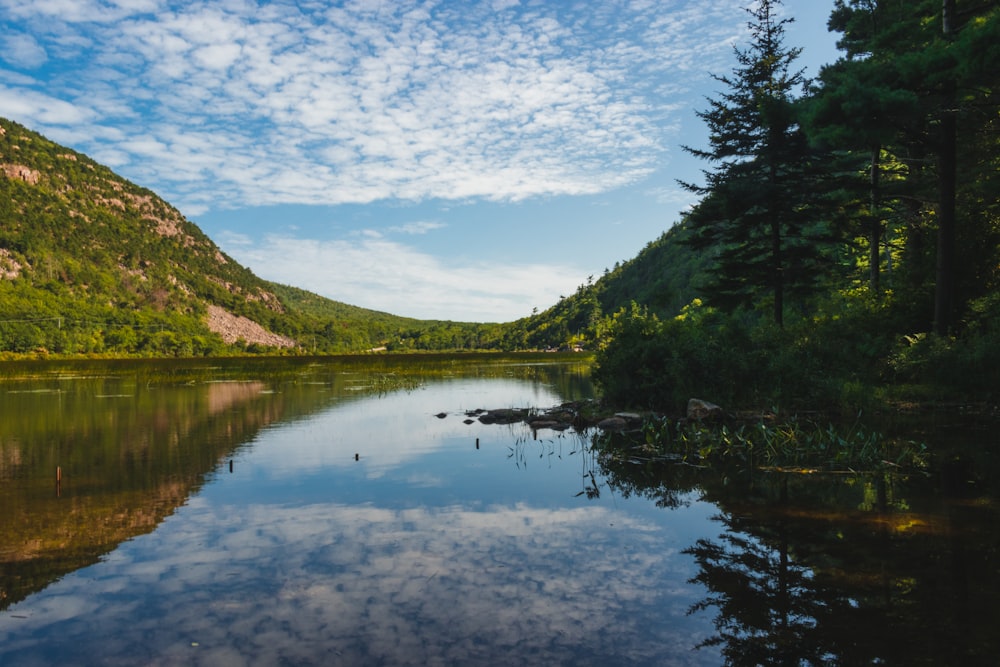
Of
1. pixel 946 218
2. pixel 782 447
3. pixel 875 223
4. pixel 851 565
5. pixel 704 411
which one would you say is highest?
pixel 875 223

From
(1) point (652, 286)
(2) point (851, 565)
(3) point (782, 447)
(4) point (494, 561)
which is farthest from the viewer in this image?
(1) point (652, 286)

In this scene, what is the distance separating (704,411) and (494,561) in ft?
45.2

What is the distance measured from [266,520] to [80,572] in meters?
3.24

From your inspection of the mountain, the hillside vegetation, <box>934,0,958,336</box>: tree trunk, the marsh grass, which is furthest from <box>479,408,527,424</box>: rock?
the mountain

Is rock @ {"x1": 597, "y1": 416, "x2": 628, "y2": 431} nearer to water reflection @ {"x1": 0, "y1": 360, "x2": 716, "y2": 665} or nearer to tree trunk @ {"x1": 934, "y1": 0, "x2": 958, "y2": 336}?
water reflection @ {"x1": 0, "y1": 360, "x2": 716, "y2": 665}

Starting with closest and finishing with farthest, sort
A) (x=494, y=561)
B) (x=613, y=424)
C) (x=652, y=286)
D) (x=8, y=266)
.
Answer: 1. (x=494, y=561)
2. (x=613, y=424)
3. (x=652, y=286)
4. (x=8, y=266)

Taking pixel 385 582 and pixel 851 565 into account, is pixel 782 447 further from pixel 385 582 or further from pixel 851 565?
pixel 385 582

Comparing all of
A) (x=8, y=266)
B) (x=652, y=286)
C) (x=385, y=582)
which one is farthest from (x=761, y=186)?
(x=8, y=266)

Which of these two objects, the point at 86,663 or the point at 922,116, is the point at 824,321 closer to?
the point at 922,116

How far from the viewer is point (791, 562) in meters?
8.16

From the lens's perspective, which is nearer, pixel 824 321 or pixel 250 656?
pixel 250 656

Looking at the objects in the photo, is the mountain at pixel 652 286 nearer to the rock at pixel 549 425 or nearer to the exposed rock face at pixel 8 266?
the rock at pixel 549 425

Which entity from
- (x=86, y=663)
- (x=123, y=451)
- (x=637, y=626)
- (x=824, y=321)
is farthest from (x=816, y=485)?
(x=123, y=451)

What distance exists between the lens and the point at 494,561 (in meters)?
8.96
